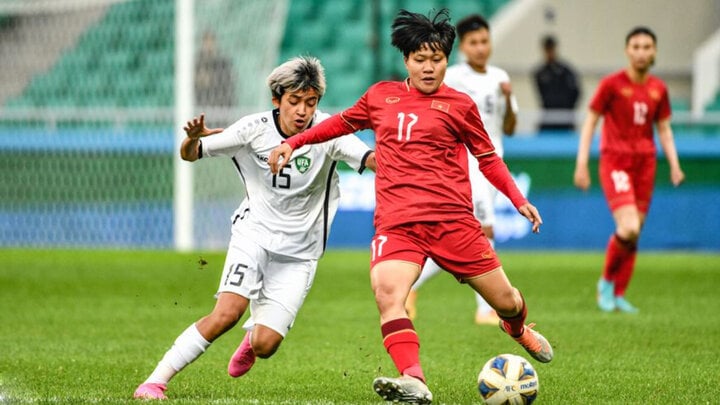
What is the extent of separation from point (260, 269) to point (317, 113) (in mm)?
897

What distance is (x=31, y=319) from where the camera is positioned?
988 centimetres

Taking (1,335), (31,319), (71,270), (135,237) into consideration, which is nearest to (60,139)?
(135,237)

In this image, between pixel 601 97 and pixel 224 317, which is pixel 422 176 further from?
pixel 601 97

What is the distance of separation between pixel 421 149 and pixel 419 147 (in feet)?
0.05

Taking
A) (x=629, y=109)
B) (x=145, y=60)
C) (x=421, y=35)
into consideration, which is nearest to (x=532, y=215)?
(x=421, y=35)

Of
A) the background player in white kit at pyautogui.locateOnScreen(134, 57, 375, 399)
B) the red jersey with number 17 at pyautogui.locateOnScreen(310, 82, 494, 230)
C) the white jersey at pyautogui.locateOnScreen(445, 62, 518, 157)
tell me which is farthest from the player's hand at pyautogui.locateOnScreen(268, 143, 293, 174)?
the white jersey at pyautogui.locateOnScreen(445, 62, 518, 157)

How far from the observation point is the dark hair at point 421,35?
591 cm

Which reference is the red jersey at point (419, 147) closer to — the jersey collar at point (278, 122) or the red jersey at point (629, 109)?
the jersey collar at point (278, 122)

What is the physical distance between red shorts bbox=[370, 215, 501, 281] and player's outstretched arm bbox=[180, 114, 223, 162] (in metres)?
1.06

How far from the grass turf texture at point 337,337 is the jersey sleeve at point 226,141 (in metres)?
1.22

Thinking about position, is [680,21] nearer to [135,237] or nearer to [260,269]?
[135,237]

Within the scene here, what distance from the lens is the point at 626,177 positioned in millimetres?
10430

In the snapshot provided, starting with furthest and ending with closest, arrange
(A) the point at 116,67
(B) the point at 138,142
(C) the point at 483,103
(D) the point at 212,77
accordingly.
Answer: (A) the point at 116,67 < (B) the point at 138,142 < (D) the point at 212,77 < (C) the point at 483,103

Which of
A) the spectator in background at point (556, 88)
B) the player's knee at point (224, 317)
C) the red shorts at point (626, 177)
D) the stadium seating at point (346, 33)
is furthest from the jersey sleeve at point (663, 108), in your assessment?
the stadium seating at point (346, 33)
